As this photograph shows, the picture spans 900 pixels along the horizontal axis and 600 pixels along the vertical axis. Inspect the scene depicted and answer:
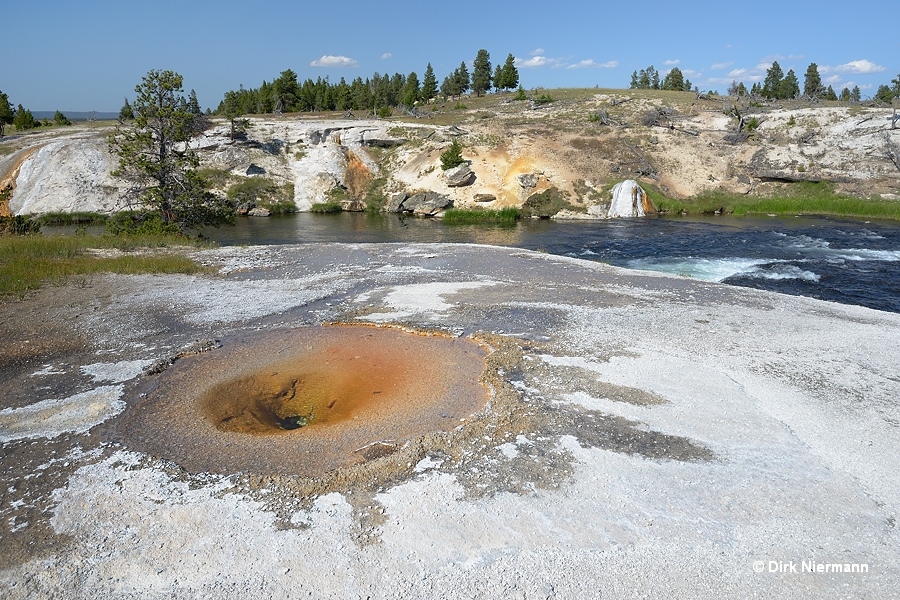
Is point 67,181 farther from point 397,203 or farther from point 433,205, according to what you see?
point 433,205

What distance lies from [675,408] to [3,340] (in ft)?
41.4

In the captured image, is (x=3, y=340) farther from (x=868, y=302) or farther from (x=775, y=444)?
(x=868, y=302)

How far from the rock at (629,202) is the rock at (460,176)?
10348mm

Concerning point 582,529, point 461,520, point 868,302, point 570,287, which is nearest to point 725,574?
point 582,529

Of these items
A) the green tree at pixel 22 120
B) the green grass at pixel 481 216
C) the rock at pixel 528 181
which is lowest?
the green grass at pixel 481 216

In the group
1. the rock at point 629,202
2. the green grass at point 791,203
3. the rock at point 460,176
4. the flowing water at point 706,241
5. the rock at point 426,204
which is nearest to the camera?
the flowing water at point 706,241

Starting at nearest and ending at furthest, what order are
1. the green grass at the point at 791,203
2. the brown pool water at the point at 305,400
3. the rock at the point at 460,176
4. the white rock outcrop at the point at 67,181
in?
1. the brown pool water at the point at 305,400
2. the green grass at the point at 791,203
3. the white rock outcrop at the point at 67,181
4. the rock at the point at 460,176

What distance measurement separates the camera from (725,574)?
5.42 metres

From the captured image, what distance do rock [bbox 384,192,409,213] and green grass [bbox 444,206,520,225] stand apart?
4.57 metres

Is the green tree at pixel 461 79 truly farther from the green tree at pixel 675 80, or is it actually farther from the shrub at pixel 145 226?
the shrub at pixel 145 226

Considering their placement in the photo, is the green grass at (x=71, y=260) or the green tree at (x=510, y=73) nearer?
the green grass at (x=71, y=260)

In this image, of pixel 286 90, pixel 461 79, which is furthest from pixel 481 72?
pixel 286 90

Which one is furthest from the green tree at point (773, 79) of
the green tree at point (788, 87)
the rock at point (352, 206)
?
the rock at point (352, 206)

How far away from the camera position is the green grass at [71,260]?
53.0ft
